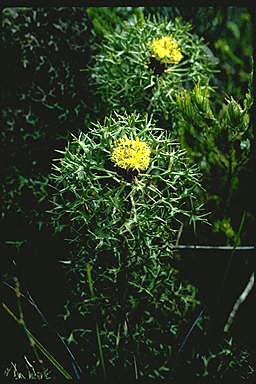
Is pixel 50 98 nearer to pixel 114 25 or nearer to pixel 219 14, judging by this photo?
pixel 114 25

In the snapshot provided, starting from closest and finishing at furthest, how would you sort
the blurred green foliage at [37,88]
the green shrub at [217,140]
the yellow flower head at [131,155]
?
the yellow flower head at [131,155] → the green shrub at [217,140] → the blurred green foliage at [37,88]

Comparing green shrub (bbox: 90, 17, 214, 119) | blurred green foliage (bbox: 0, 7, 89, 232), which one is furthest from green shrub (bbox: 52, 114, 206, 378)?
blurred green foliage (bbox: 0, 7, 89, 232)

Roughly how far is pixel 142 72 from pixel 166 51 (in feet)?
0.16

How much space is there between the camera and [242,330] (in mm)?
1104

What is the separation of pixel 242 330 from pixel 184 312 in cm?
13

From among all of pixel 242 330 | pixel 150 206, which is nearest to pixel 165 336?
pixel 242 330

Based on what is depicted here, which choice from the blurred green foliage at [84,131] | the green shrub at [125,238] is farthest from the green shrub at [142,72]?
the green shrub at [125,238]

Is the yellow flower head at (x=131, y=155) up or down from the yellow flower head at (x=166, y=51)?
down

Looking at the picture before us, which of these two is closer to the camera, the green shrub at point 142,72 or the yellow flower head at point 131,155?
the yellow flower head at point 131,155

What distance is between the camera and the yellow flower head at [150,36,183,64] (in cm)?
96

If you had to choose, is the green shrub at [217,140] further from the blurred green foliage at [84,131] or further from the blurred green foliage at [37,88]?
the blurred green foliage at [37,88]

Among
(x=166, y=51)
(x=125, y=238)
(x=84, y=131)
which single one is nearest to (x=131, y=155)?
(x=125, y=238)

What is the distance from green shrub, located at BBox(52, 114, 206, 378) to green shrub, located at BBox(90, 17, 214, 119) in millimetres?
110

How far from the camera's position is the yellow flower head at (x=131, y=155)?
30.8 inches
